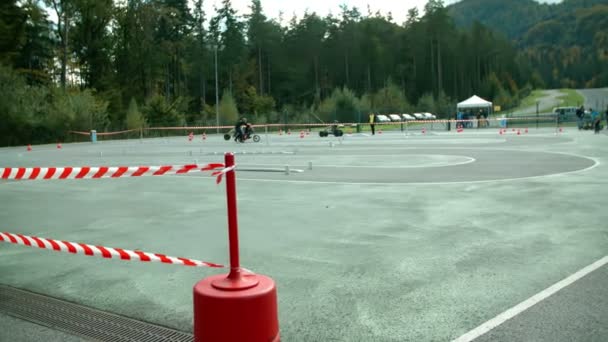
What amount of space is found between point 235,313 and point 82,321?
1704mm

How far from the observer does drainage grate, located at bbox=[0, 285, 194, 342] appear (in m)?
4.46

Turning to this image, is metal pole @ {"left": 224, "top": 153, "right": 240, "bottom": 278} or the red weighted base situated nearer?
the red weighted base

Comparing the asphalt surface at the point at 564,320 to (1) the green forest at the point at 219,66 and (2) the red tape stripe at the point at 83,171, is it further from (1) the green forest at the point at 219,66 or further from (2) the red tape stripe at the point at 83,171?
(1) the green forest at the point at 219,66

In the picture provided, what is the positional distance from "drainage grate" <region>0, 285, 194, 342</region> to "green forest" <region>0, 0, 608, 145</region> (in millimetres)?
44007

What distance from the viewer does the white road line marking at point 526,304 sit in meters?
4.31

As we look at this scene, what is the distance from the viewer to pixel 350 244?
24.2 feet

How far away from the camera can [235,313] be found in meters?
3.81

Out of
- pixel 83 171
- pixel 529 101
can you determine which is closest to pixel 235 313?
pixel 83 171

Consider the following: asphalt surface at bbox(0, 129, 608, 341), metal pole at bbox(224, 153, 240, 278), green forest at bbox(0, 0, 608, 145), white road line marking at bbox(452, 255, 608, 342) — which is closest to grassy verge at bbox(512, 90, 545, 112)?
green forest at bbox(0, 0, 608, 145)

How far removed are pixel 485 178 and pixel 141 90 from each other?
74.3 m

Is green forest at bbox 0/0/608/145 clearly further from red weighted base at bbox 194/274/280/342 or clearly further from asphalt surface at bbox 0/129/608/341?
red weighted base at bbox 194/274/280/342

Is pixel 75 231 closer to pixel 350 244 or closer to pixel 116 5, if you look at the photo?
pixel 350 244

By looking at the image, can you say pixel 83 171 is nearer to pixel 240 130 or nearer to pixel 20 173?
pixel 20 173

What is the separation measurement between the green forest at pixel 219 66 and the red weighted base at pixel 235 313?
151 feet
